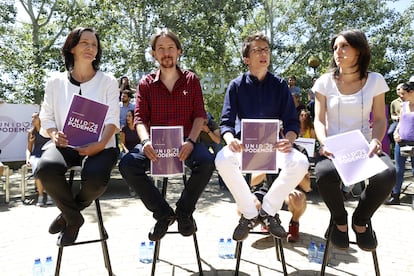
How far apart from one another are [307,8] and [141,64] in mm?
9108

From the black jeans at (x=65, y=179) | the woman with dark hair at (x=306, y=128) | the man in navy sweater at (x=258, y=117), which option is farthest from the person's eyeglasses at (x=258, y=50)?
the woman with dark hair at (x=306, y=128)

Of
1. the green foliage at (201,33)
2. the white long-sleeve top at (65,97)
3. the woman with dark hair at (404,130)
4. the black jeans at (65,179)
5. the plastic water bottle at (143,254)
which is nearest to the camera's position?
the black jeans at (65,179)

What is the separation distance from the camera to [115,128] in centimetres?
287

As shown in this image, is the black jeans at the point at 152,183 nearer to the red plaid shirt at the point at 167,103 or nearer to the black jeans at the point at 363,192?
the red plaid shirt at the point at 167,103

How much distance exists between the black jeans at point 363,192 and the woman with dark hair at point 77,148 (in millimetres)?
1699

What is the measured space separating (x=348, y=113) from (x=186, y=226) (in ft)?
5.46

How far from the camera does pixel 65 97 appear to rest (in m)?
2.87

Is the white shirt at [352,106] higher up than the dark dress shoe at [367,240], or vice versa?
the white shirt at [352,106]

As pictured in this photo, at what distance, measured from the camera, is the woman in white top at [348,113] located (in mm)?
2537

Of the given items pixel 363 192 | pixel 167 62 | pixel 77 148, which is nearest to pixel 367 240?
pixel 363 192

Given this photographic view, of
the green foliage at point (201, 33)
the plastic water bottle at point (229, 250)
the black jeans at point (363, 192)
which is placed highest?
the green foliage at point (201, 33)

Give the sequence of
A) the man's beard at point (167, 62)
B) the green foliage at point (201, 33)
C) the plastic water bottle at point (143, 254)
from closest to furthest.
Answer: the man's beard at point (167, 62) → the plastic water bottle at point (143, 254) → the green foliage at point (201, 33)

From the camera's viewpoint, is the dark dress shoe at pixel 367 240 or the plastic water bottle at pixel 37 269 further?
the plastic water bottle at pixel 37 269

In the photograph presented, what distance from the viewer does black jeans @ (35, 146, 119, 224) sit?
2.51 meters
